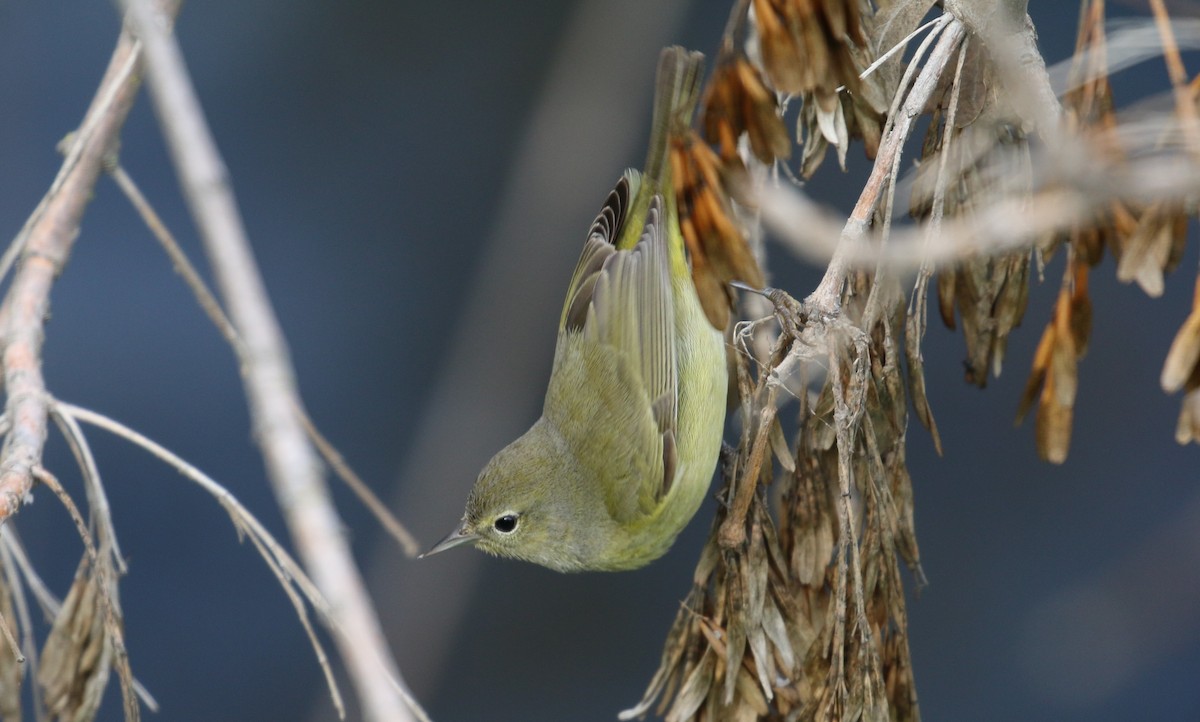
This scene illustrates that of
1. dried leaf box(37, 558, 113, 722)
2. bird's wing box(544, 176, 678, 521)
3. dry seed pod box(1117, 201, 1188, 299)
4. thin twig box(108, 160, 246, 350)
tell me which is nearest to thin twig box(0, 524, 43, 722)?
dried leaf box(37, 558, 113, 722)

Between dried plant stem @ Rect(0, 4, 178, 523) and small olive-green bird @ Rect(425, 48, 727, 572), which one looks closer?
dried plant stem @ Rect(0, 4, 178, 523)

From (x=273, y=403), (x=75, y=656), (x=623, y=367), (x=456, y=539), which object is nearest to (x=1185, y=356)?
(x=273, y=403)

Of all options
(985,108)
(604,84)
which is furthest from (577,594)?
(985,108)

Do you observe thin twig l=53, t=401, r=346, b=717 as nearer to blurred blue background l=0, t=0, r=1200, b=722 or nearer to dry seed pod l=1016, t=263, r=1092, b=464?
dry seed pod l=1016, t=263, r=1092, b=464

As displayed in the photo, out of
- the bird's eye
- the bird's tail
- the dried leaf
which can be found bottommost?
A: the dried leaf

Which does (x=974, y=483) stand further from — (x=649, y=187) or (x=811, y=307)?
(x=811, y=307)

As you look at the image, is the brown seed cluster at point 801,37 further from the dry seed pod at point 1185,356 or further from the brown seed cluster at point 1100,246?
the dry seed pod at point 1185,356

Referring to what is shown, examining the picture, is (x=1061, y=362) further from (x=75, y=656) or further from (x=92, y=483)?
(x=75, y=656)

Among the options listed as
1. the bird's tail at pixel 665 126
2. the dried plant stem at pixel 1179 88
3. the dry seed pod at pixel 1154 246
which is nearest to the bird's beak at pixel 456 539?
the bird's tail at pixel 665 126
